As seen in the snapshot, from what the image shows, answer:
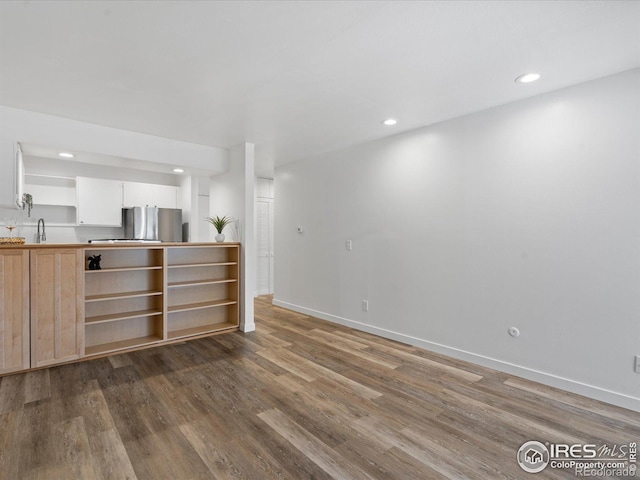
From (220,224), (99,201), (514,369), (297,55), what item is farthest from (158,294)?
(514,369)

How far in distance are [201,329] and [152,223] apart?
2269 millimetres

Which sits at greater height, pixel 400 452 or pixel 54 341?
pixel 54 341

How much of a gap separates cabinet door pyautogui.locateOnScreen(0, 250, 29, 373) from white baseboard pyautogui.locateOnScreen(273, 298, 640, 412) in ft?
11.4

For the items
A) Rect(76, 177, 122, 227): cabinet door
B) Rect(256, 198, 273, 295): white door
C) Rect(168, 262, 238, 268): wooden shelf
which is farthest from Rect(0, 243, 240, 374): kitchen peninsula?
Rect(256, 198, 273, 295): white door

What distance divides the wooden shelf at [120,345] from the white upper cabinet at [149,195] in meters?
2.46

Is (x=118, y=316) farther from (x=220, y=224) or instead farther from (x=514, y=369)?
(x=514, y=369)

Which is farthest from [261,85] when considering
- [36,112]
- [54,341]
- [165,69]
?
[54,341]

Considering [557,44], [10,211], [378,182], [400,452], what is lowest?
[400,452]

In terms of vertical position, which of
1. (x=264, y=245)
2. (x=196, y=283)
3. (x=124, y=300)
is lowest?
(x=124, y=300)

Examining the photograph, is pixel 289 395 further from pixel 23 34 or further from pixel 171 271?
pixel 23 34

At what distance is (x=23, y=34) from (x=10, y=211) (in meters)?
2.91

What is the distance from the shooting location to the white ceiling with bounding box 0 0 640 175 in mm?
1812

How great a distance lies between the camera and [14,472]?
1.74 metres

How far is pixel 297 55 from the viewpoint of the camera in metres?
2.24
